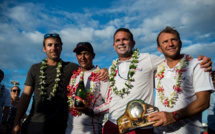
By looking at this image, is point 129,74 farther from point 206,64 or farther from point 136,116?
point 206,64

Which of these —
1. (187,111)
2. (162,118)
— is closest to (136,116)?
(162,118)

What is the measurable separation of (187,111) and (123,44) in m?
1.69

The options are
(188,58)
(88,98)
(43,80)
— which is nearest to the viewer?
(188,58)

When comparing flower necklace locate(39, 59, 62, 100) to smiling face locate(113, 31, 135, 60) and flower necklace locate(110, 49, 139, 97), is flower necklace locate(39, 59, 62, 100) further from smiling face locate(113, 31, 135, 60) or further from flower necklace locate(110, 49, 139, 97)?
smiling face locate(113, 31, 135, 60)

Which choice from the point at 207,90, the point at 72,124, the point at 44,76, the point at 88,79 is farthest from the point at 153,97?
the point at 44,76

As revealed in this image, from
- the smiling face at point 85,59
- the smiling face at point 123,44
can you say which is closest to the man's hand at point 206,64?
the smiling face at point 123,44

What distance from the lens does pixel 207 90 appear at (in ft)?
7.36

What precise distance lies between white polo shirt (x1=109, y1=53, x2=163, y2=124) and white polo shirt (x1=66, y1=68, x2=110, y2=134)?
8.3 inches

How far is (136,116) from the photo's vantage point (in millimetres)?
2256

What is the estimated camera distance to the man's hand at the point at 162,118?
2.07 meters

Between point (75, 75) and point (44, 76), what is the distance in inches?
27.5

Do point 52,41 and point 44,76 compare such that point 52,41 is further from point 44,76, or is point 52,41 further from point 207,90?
point 207,90

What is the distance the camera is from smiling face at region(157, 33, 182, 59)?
269 centimetres

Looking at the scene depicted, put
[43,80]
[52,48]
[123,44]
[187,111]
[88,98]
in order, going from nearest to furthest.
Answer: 1. [187,111]
2. [88,98]
3. [123,44]
4. [43,80]
5. [52,48]
